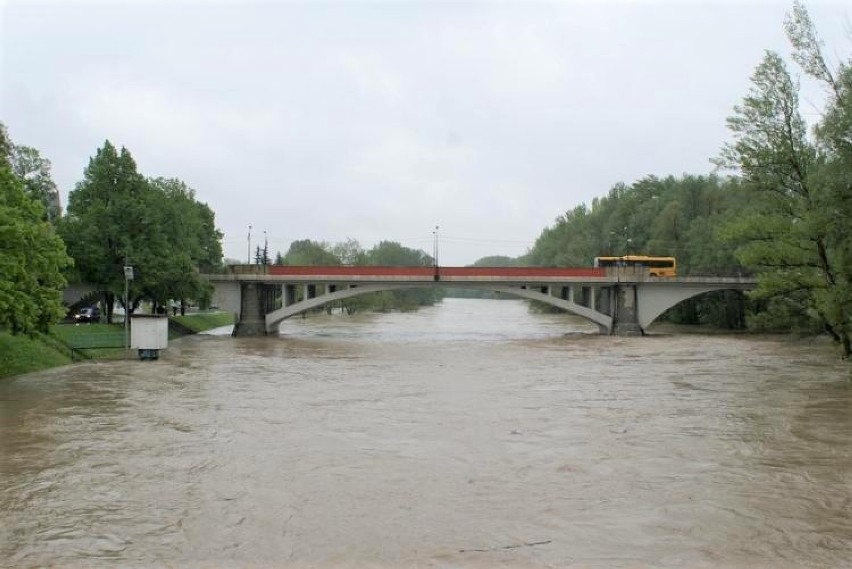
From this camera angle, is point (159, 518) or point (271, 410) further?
point (271, 410)

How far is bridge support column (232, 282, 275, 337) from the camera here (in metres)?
59.5

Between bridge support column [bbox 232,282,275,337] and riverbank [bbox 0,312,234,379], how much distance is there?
13154 mm

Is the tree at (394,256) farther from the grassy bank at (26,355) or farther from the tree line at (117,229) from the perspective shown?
the grassy bank at (26,355)

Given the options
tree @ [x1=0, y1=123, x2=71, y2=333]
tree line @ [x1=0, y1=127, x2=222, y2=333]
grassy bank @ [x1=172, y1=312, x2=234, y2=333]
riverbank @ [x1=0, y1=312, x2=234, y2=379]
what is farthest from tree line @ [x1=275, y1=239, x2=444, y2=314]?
tree @ [x1=0, y1=123, x2=71, y2=333]

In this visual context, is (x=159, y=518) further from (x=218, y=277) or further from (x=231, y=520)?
(x=218, y=277)

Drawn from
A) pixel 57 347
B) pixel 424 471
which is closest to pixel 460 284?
pixel 57 347

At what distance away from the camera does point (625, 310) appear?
203ft

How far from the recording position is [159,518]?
11.1 metres

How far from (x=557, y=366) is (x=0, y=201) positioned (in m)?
23.9

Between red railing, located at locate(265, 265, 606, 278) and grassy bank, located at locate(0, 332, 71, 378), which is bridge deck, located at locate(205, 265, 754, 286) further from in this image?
grassy bank, located at locate(0, 332, 71, 378)

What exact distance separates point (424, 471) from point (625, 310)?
165 ft

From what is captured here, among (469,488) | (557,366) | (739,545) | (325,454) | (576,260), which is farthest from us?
(576,260)

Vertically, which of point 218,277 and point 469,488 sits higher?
point 218,277

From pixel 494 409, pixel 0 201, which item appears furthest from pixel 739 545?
pixel 0 201
